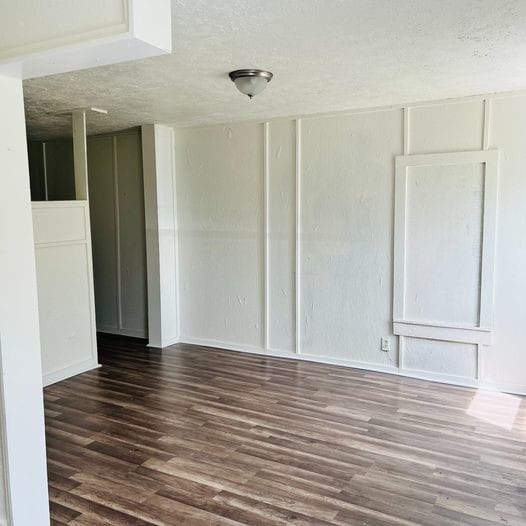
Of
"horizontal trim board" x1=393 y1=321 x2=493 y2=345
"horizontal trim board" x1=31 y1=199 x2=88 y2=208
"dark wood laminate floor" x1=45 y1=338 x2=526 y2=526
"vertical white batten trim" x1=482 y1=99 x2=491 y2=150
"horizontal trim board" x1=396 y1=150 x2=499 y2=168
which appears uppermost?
"vertical white batten trim" x1=482 y1=99 x2=491 y2=150

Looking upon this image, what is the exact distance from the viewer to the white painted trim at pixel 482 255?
3973 millimetres

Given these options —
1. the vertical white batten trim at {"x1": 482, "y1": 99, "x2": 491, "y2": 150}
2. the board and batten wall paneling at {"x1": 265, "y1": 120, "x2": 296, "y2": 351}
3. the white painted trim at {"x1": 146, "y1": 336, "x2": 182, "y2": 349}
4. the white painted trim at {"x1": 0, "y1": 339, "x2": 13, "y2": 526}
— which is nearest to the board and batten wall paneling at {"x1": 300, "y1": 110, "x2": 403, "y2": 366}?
the board and batten wall paneling at {"x1": 265, "y1": 120, "x2": 296, "y2": 351}

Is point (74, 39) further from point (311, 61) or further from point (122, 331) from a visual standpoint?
point (122, 331)

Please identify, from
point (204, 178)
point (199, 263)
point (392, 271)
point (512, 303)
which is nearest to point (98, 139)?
point (204, 178)

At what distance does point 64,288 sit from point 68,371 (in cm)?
76

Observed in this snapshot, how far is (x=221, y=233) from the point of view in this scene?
17.4ft

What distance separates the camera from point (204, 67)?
123 inches

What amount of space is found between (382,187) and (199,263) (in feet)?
7.10

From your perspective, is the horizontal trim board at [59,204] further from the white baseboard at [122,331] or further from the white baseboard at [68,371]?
the white baseboard at [122,331]

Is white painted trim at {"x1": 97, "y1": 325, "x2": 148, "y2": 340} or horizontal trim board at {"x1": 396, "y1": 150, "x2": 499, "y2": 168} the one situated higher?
horizontal trim board at {"x1": 396, "y1": 150, "x2": 499, "y2": 168}

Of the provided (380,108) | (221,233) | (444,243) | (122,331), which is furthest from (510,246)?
(122,331)

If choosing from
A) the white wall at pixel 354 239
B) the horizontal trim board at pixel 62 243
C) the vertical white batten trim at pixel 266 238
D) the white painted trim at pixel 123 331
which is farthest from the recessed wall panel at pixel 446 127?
the white painted trim at pixel 123 331

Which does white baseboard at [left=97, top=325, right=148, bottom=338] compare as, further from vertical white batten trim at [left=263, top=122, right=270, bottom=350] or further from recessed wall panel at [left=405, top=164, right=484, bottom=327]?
recessed wall panel at [left=405, top=164, right=484, bottom=327]

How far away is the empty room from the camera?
2170 millimetres
